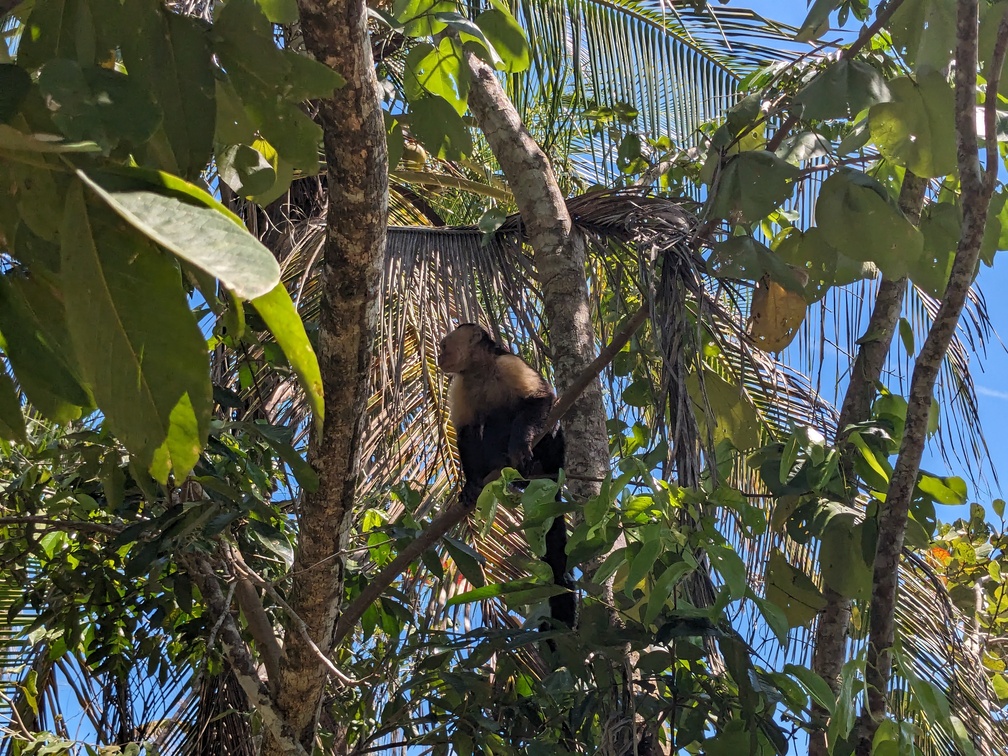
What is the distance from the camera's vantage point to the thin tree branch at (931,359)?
5.75 ft

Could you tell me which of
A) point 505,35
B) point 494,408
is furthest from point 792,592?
point 494,408

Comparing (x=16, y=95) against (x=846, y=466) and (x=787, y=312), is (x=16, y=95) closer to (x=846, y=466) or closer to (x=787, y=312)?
(x=787, y=312)

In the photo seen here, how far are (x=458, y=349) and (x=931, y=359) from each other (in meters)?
2.40

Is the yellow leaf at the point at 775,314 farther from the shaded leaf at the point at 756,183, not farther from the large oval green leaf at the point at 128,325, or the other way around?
the large oval green leaf at the point at 128,325

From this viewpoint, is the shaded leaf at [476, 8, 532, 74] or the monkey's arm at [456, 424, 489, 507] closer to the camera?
the shaded leaf at [476, 8, 532, 74]

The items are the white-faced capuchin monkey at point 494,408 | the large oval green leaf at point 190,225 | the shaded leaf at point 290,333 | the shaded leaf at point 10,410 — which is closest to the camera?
the large oval green leaf at point 190,225

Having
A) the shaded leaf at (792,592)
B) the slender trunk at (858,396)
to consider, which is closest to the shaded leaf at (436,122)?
the slender trunk at (858,396)

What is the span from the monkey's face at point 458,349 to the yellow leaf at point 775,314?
1779 mm

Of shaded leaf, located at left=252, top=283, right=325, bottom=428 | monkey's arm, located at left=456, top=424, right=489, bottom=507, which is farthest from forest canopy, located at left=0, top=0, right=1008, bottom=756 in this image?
monkey's arm, located at left=456, top=424, right=489, bottom=507

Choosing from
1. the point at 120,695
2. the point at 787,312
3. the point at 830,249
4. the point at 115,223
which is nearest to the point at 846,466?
the point at 787,312

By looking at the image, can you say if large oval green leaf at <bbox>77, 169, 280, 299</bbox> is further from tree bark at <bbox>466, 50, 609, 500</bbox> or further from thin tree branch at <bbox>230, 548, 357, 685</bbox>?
tree bark at <bbox>466, 50, 609, 500</bbox>

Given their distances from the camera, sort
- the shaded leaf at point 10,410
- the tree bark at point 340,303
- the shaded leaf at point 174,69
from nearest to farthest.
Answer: the shaded leaf at point 174,69
the shaded leaf at point 10,410
the tree bark at point 340,303

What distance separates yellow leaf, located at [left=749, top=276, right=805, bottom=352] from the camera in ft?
7.71

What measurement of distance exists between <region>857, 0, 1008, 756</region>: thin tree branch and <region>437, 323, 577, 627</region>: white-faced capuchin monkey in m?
1.91
